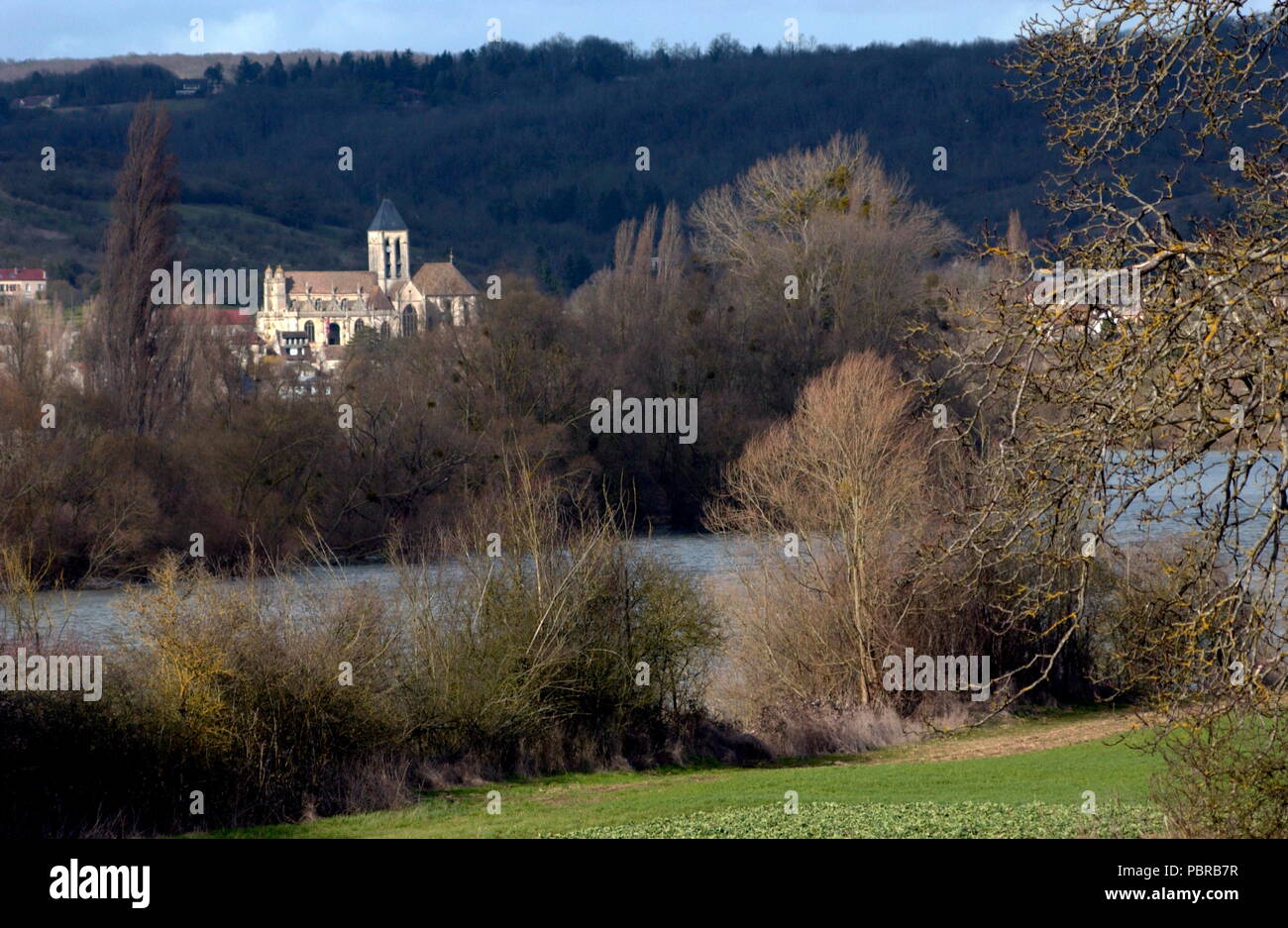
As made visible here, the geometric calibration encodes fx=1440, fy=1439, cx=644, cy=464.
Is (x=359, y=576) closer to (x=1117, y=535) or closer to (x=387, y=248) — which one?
(x=1117, y=535)

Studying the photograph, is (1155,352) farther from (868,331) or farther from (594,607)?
(868,331)

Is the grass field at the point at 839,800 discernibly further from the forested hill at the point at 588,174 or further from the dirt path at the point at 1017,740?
the forested hill at the point at 588,174

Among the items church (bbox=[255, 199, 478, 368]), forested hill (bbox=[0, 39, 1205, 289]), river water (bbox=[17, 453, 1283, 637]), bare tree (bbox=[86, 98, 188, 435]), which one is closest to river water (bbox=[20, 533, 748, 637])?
river water (bbox=[17, 453, 1283, 637])

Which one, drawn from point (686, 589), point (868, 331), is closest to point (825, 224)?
point (868, 331)

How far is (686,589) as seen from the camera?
77.9 ft

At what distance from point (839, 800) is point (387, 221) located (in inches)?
6643

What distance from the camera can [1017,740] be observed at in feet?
81.2

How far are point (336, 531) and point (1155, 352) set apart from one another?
39.4m

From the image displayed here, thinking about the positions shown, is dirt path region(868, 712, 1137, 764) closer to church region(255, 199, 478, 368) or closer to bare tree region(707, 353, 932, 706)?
bare tree region(707, 353, 932, 706)

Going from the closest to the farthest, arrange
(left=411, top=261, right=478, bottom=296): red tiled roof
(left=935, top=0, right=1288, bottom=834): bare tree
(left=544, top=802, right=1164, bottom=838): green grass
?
(left=935, top=0, right=1288, bottom=834): bare tree
(left=544, top=802, right=1164, bottom=838): green grass
(left=411, top=261, right=478, bottom=296): red tiled roof

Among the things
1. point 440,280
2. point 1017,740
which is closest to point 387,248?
point 440,280

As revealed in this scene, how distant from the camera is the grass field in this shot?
43.6 ft

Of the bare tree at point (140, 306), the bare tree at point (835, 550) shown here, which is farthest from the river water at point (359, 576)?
the bare tree at point (140, 306)

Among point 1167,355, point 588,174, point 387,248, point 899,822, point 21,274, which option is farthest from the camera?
point 588,174
